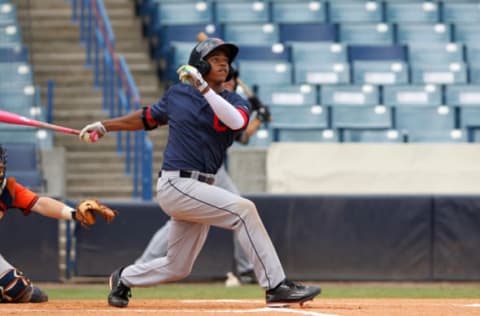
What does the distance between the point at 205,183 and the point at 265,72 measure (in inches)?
293

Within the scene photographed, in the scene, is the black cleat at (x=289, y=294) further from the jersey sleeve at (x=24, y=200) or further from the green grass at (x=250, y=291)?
the green grass at (x=250, y=291)

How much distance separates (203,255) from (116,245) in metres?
0.85

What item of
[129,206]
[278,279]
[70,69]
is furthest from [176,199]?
[70,69]

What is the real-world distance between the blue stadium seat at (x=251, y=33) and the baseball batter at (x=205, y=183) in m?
7.93

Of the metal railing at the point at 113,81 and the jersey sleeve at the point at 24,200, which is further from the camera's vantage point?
the metal railing at the point at 113,81

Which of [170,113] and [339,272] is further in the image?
[339,272]

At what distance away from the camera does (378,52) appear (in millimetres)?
15305

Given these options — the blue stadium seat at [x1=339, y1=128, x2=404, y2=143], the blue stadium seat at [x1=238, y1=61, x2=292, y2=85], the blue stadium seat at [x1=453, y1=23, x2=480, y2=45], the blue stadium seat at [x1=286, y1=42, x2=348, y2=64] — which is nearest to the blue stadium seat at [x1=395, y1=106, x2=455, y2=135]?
the blue stadium seat at [x1=339, y1=128, x2=404, y2=143]

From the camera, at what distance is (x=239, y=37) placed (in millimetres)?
15492

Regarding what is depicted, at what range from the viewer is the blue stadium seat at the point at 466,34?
16.0 m

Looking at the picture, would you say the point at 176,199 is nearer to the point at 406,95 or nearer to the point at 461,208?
the point at 461,208

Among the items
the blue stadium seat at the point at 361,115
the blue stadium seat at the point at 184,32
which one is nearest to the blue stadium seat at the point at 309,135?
the blue stadium seat at the point at 361,115

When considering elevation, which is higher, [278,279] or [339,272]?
[278,279]

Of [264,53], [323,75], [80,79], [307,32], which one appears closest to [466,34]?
Result: [307,32]
